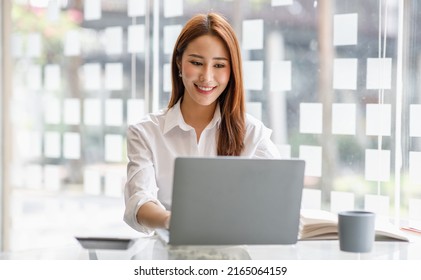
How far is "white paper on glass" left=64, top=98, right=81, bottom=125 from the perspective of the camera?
425cm

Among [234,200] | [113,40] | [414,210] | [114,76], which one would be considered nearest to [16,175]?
[114,76]

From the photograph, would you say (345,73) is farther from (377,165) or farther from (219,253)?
(219,253)

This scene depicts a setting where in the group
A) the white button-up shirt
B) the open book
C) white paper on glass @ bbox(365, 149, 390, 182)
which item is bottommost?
the open book

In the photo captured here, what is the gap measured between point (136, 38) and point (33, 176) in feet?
4.14

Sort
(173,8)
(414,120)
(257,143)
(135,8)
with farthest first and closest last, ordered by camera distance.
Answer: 1. (135,8)
2. (173,8)
3. (414,120)
4. (257,143)

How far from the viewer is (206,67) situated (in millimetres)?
2406

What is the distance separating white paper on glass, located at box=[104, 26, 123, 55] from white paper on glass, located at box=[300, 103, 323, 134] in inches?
50.4

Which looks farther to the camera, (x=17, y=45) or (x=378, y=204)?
(x=17, y=45)

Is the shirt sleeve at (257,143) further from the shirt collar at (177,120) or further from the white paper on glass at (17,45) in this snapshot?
the white paper on glass at (17,45)

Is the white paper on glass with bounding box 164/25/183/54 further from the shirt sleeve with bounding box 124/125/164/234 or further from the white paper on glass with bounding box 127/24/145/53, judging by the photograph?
the shirt sleeve with bounding box 124/125/164/234

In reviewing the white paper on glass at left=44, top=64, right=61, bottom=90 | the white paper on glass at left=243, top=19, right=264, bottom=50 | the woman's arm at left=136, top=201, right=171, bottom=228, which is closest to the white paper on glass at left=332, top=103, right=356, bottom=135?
the white paper on glass at left=243, top=19, right=264, bottom=50

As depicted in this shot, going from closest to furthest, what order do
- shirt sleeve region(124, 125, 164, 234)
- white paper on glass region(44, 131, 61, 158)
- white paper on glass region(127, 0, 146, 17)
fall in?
1. shirt sleeve region(124, 125, 164, 234)
2. white paper on glass region(127, 0, 146, 17)
3. white paper on glass region(44, 131, 61, 158)

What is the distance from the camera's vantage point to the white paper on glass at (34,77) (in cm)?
439

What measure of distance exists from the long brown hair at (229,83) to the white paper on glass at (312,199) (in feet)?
3.15
